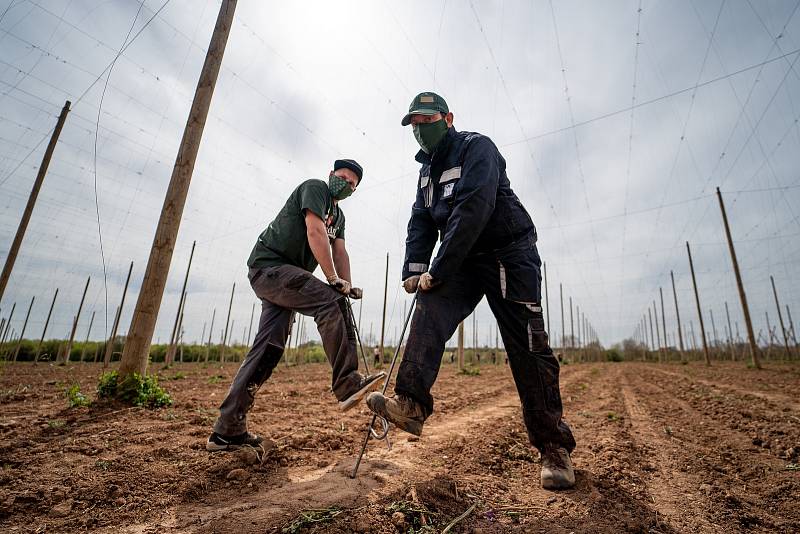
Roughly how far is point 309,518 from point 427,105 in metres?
2.56

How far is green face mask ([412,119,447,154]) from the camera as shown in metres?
2.65

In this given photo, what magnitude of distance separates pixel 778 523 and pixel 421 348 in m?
1.89

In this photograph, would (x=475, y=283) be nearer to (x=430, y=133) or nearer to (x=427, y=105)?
(x=430, y=133)

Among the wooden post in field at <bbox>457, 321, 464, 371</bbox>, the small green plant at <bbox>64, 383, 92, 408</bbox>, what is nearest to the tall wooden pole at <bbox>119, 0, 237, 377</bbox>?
the small green plant at <bbox>64, 383, 92, 408</bbox>

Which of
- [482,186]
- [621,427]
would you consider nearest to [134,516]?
[482,186]

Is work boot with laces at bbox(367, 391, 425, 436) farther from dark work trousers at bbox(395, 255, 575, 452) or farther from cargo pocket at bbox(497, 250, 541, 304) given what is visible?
cargo pocket at bbox(497, 250, 541, 304)

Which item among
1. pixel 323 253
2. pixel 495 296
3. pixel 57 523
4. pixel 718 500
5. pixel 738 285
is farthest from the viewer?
pixel 738 285

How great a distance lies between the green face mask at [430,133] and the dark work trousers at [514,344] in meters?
0.94

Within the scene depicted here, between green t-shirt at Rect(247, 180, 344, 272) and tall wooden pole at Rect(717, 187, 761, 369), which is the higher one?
tall wooden pole at Rect(717, 187, 761, 369)

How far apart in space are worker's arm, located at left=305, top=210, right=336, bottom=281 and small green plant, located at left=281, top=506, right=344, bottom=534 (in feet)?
5.00

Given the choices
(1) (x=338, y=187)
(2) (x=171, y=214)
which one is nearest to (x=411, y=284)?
(1) (x=338, y=187)

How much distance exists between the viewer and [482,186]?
232cm

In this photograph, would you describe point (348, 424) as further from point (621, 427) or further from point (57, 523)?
point (621, 427)

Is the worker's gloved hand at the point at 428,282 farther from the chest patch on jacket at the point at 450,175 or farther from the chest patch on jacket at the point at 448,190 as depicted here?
the chest patch on jacket at the point at 450,175
